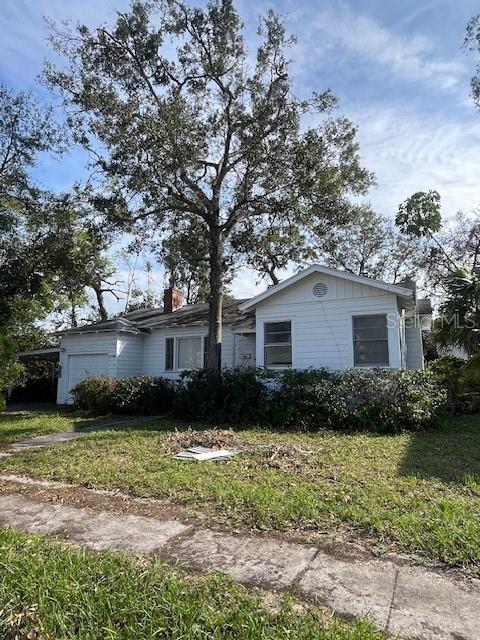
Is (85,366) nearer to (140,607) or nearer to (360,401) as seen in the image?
(360,401)

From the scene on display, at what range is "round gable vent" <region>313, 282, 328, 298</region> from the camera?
47.9 feet

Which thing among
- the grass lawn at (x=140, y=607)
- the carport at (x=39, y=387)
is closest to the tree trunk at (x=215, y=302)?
the grass lawn at (x=140, y=607)

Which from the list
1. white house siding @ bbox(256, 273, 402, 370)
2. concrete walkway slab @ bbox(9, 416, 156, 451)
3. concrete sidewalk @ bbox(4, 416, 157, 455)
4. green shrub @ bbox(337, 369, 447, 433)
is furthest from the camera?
white house siding @ bbox(256, 273, 402, 370)

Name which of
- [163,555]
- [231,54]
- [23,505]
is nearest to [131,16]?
[231,54]

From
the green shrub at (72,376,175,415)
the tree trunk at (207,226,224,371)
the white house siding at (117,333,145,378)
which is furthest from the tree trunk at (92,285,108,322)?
the tree trunk at (207,226,224,371)

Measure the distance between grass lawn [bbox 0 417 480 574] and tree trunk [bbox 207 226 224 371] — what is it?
5.87 meters

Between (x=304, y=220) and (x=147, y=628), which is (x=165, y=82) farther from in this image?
(x=147, y=628)

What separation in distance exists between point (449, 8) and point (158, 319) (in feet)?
50.5

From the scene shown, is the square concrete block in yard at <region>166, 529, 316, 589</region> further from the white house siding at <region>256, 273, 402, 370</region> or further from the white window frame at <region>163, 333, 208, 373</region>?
the white window frame at <region>163, 333, 208, 373</region>

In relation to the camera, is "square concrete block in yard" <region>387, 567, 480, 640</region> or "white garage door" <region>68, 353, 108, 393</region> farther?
"white garage door" <region>68, 353, 108, 393</region>

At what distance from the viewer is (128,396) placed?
590 inches

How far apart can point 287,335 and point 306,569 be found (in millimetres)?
12086

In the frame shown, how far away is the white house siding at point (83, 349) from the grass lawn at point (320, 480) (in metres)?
8.73

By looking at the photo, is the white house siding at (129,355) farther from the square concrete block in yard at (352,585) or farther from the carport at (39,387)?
the square concrete block in yard at (352,585)
